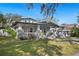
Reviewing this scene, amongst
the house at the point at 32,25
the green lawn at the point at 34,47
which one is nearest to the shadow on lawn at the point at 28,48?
the green lawn at the point at 34,47

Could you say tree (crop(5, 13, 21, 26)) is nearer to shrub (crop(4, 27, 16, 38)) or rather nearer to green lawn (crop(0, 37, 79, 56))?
shrub (crop(4, 27, 16, 38))

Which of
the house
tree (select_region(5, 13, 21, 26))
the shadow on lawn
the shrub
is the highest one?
tree (select_region(5, 13, 21, 26))

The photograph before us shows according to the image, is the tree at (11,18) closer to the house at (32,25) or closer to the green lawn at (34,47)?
the house at (32,25)

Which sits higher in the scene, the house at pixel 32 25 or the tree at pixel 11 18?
the tree at pixel 11 18

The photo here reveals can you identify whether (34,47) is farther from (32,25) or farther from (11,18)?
(11,18)

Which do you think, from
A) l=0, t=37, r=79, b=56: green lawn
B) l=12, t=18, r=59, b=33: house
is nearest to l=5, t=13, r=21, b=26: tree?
l=12, t=18, r=59, b=33: house

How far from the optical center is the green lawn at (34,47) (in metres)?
2.53

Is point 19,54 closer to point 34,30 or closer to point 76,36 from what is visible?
point 34,30

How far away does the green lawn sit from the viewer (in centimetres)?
253

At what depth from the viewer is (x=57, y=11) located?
8.34 ft

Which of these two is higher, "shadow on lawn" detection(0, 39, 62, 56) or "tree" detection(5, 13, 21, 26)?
"tree" detection(5, 13, 21, 26)

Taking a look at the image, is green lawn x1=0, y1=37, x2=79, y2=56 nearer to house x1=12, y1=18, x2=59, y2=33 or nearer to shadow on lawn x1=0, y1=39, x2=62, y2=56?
shadow on lawn x1=0, y1=39, x2=62, y2=56

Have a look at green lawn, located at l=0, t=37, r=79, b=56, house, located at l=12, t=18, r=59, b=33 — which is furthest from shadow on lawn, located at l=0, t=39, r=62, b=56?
house, located at l=12, t=18, r=59, b=33

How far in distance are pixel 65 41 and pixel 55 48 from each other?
0.36ft
